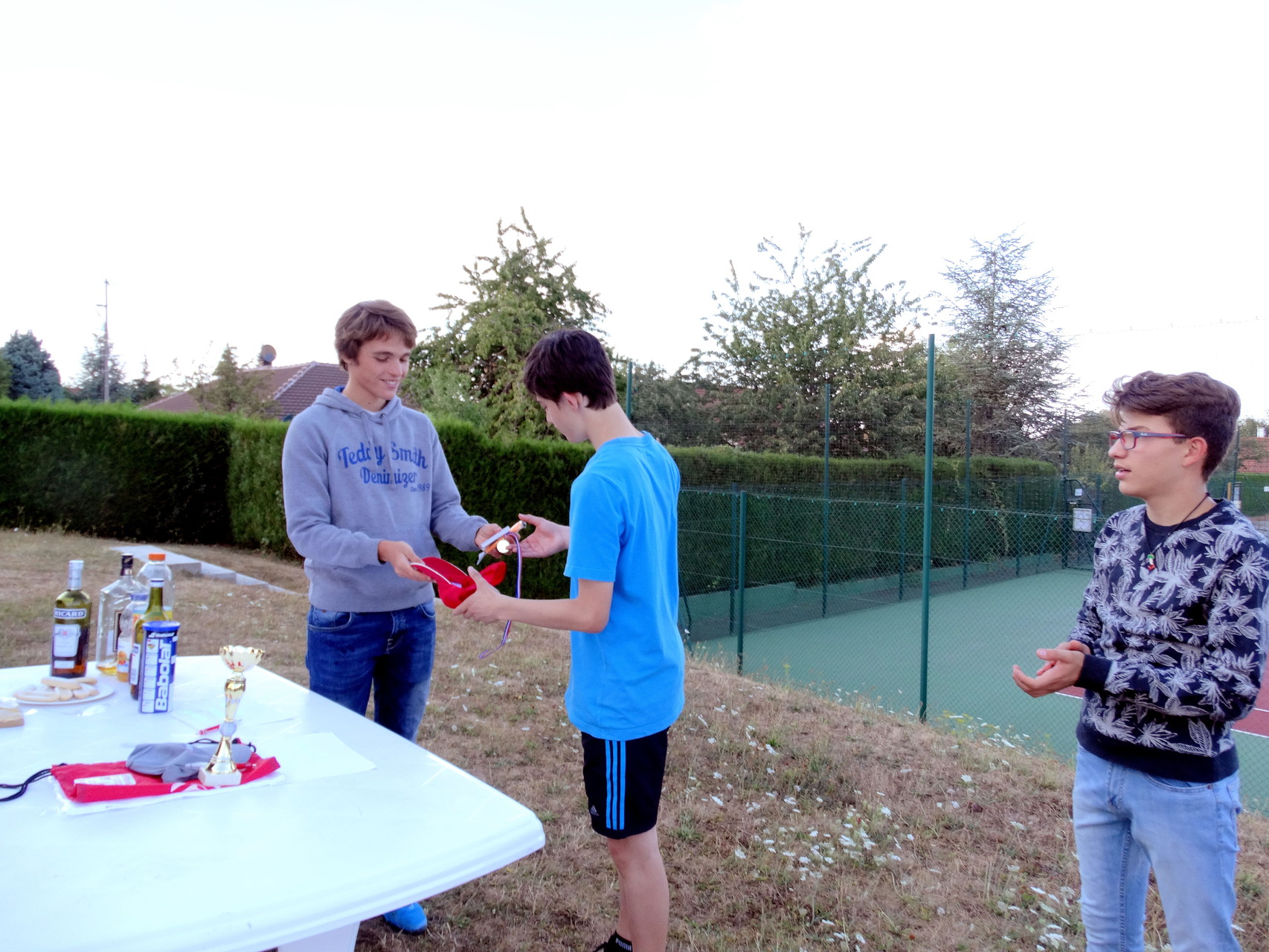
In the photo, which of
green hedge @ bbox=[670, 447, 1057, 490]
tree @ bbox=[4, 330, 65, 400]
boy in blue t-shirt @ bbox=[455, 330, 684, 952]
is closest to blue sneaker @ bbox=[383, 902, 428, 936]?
boy in blue t-shirt @ bbox=[455, 330, 684, 952]

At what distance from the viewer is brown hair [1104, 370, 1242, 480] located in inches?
59.2

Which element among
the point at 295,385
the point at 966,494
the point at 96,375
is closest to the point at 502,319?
the point at 966,494

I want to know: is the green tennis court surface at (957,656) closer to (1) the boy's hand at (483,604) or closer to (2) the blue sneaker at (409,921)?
(2) the blue sneaker at (409,921)

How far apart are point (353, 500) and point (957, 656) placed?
7444 millimetres

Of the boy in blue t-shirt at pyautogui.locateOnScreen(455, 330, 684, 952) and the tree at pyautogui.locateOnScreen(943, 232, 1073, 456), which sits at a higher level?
the tree at pyautogui.locateOnScreen(943, 232, 1073, 456)

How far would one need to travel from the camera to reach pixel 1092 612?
1690mm

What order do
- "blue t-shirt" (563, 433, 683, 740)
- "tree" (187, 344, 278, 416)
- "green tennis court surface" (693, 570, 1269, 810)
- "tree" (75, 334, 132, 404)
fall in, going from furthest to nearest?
"tree" (75, 334, 132, 404) → "tree" (187, 344, 278, 416) → "green tennis court surface" (693, 570, 1269, 810) → "blue t-shirt" (563, 433, 683, 740)

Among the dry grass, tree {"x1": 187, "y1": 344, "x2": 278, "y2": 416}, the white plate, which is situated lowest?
the dry grass

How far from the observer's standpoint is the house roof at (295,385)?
2384 cm

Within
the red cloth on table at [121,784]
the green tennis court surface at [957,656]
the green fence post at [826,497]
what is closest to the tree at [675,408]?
the green fence post at [826,497]

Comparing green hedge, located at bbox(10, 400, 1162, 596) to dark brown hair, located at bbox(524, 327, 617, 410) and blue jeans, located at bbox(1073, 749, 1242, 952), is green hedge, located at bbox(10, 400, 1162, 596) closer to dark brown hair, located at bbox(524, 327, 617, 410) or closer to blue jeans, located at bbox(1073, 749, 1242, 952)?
dark brown hair, located at bbox(524, 327, 617, 410)

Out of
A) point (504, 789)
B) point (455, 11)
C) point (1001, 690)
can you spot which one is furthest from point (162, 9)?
point (1001, 690)

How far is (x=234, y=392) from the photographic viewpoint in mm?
17406

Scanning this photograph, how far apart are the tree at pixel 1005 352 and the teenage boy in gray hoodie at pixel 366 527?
345 inches
